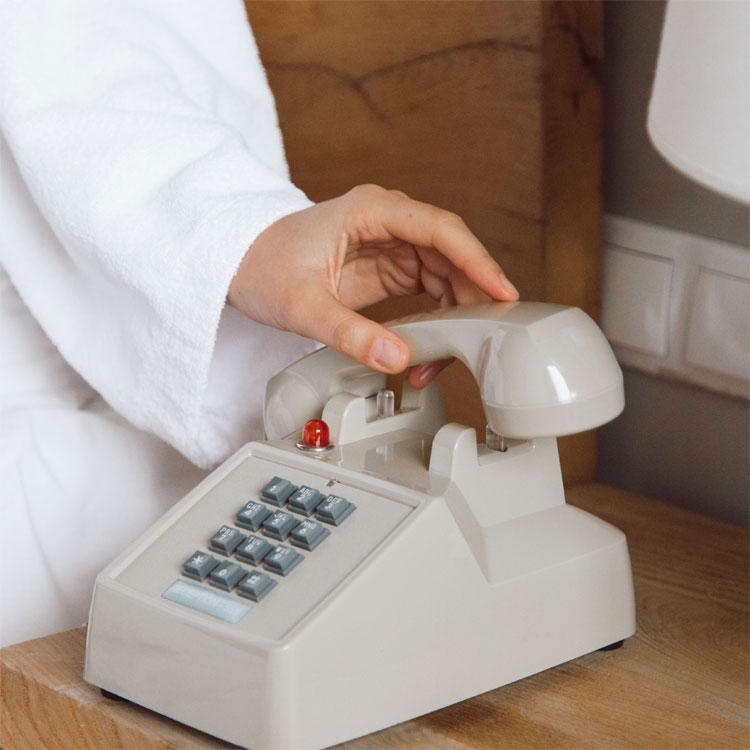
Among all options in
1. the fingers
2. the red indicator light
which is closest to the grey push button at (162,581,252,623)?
the red indicator light

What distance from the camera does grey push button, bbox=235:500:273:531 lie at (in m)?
0.70

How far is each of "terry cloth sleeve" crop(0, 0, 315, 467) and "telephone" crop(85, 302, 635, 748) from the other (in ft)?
0.35

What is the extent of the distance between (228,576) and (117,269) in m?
0.23

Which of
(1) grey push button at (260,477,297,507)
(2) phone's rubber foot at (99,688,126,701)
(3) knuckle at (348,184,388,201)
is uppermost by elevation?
(3) knuckle at (348,184,388,201)

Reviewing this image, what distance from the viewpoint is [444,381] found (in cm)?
119

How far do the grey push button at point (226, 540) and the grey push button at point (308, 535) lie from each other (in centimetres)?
3

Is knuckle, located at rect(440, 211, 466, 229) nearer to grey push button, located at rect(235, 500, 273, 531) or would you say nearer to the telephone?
the telephone

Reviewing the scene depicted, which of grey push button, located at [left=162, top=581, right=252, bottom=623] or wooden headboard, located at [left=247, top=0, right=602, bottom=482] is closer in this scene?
grey push button, located at [left=162, top=581, right=252, bottom=623]

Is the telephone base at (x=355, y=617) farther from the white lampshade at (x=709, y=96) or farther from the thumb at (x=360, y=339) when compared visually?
the white lampshade at (x=709, y=96)

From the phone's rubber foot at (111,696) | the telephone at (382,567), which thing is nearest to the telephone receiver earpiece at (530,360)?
the telephone at (382,567)

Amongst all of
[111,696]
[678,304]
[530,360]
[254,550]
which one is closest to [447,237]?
[530,360]

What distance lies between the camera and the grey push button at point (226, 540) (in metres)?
0.69

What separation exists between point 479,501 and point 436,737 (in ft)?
0.43

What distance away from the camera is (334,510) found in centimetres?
69
